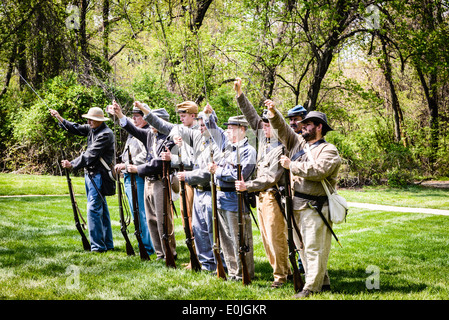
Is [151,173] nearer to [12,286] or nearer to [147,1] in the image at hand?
[12,286]

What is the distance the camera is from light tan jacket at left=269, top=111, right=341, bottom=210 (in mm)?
5148

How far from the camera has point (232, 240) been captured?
244 inches

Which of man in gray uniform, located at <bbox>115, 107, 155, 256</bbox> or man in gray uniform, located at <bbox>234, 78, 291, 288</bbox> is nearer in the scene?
man in gray uniform, located at <bbox>234, 78, 291, 288</bbox>

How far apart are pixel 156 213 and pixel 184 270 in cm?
114

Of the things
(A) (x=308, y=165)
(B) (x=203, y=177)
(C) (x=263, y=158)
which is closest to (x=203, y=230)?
(B) (x=203, y=177)

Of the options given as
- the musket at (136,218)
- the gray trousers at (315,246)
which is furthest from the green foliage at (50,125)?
the gray trousers at (315,246)

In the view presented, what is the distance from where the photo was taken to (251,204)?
6.31 meters

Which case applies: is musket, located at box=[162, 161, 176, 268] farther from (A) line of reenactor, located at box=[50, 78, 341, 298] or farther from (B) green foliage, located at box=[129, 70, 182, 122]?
(B) green foliage, located at box=[129, 70, 182, 122]

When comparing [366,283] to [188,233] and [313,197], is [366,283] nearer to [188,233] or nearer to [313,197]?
[313,197]

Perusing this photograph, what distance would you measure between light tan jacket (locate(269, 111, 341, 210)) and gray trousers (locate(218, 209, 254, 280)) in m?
0.97

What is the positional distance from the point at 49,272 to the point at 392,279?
479 centimetres

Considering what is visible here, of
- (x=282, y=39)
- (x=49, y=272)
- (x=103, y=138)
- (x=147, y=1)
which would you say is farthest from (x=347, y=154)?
(x=49, y=272)

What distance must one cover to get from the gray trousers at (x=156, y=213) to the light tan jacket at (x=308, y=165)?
7.80 ft

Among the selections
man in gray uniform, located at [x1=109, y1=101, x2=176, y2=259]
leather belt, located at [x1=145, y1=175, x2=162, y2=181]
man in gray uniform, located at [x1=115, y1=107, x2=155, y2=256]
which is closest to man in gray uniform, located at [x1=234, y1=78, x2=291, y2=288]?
man in gray uniform, located at [x1=109, y1=101, x2=176, y2=259]
